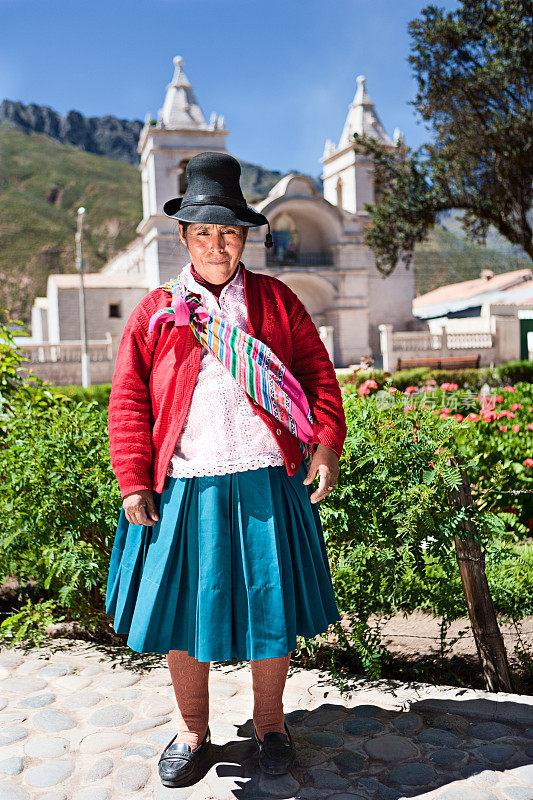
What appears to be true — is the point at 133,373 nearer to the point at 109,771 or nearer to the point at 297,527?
the point at 297,527

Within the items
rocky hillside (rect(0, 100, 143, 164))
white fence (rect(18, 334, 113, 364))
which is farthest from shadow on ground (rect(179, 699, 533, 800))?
rocky hillside (rect(0, 100, 143, 164))

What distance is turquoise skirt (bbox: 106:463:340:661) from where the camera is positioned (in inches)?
88.2

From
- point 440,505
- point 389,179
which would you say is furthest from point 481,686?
point 389,179

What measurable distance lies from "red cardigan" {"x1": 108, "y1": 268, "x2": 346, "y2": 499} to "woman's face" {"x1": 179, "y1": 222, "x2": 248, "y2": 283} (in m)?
0.11

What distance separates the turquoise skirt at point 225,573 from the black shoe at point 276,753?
38 centimetres

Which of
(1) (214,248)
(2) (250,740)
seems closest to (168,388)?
(1) (214,248)

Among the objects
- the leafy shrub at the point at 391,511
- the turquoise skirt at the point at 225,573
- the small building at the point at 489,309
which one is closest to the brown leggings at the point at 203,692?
the turquoise skirt at the point at 225,573

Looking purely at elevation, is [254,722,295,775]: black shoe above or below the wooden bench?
below

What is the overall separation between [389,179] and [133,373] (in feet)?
68.3

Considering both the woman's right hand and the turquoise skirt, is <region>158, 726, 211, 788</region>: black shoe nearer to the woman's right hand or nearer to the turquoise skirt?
the turquoise skirt

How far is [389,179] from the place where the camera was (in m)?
21.6

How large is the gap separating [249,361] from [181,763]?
139 centimetres

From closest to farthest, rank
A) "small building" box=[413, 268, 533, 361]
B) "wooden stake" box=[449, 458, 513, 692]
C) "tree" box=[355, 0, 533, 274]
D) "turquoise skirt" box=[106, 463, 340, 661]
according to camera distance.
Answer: "turquoise skirt" box=[106, 463, 340, 661] → "wooden stake" box=[449, 458, 513, 692] → "tree" box=[355, 0, 533, 274] → "small building" box=[413, 268, 533, 361]

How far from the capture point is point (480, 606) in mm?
2971
